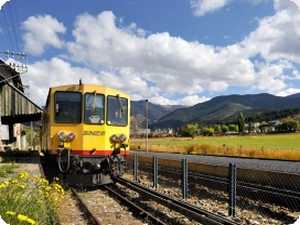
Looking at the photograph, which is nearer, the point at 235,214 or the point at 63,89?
the point at 235,214

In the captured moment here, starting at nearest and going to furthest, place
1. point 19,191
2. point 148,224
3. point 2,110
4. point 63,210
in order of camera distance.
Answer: point 19,191 → point 148,224 → point 63,210 → point 2,110

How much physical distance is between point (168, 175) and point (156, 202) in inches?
280

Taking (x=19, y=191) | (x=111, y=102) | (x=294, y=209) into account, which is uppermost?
(x=111, y=102)

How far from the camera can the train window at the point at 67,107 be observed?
15.3m

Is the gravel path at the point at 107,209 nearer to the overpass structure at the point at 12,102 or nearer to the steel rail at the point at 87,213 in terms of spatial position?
the steel rail at the point at 87,213

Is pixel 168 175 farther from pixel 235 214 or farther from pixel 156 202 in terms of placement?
pixel 235 214

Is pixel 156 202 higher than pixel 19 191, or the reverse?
pixel 19 191

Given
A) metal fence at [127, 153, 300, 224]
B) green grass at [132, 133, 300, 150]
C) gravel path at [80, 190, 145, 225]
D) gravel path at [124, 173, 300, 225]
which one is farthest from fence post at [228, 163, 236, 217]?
green grass at [132, 133, 300, 150]

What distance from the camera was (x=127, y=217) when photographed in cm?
1076

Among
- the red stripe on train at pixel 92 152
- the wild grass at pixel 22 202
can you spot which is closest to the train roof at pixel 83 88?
the red stripe on train at pixel 92 152

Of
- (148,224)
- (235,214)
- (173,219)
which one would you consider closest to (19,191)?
(148,224)

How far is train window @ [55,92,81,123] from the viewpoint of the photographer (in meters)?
15.3

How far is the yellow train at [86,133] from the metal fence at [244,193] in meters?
2.01

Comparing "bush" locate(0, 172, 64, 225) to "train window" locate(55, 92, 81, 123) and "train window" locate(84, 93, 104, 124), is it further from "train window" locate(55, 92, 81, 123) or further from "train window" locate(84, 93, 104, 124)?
"train window" locate(84, 93, 104, 124)
